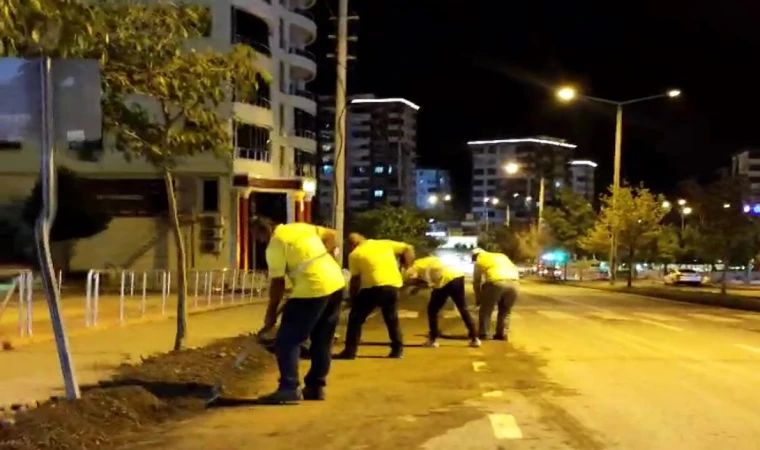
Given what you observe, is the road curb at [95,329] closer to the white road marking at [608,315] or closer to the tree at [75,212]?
the white road marking at [608,315]

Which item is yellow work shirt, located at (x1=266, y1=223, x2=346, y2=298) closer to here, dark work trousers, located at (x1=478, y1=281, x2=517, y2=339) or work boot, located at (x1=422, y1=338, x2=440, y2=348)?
work boot, located at (x1=422, y1=338, x2=440, y2=348)

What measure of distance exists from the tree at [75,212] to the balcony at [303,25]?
18.1 m

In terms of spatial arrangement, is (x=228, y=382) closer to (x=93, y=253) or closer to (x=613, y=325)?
(x=613, y=325)

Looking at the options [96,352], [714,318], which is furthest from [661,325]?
[96,352]

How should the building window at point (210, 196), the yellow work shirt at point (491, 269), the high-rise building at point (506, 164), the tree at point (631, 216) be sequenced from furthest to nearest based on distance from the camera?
the high-rise building at point (506, 164) → the tree at point (631, 216) → the building window at point (210, 196) → the yellow work shirt at point (491, 269)

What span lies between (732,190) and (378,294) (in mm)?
29899

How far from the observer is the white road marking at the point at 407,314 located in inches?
990

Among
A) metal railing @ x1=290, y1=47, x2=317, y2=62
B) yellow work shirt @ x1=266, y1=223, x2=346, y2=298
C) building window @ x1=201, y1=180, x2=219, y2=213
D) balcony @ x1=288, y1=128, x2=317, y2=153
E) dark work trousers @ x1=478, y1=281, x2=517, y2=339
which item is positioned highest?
metal railing @ x1=290, y1=47, x2=317, y2=62

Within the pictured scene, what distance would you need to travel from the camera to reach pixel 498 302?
1791 centimetres

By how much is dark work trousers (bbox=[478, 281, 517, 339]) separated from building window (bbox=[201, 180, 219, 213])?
27.7 m

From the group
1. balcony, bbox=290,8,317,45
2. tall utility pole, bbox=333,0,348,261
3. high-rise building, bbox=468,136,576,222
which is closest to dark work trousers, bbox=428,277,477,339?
tall utility pole, bbox=333,0,348,261

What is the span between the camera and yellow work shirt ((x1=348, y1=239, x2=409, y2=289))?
46.5 ft

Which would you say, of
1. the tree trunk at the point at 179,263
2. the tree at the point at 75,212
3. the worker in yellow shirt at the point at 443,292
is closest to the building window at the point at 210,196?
the tree at the point at 75,212

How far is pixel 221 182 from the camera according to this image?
44.2 metres
